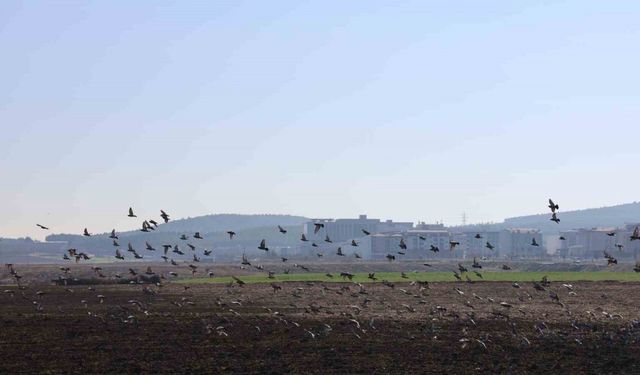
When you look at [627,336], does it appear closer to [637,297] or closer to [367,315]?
[367,315]

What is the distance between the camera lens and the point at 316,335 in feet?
157

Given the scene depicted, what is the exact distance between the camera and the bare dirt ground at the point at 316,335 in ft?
125

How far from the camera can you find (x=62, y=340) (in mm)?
45719

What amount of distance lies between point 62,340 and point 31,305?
2474 centimetres

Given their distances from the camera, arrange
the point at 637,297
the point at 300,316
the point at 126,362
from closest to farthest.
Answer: the point at 126,362 < the point at 300,316 < the point at 637,297

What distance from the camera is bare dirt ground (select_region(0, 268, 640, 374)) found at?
38062 mm

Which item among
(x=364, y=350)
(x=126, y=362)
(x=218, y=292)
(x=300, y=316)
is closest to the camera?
(x=126, y=362)

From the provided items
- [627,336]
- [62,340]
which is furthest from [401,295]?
[62,340]

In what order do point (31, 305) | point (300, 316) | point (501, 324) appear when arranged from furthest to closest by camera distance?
point (31, 305) → point (300, 316) → point (501, 324)

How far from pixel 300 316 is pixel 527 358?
22.9 metres

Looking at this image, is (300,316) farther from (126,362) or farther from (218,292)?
(218,292)

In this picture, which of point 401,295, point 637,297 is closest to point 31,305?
point 401,295

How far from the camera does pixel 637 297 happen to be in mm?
83562

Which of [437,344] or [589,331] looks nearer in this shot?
[437,344]
